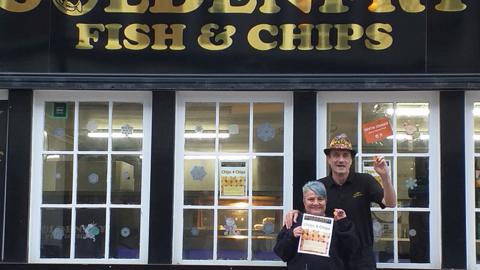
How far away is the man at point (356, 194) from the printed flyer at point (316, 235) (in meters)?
0.38

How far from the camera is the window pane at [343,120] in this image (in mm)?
5941

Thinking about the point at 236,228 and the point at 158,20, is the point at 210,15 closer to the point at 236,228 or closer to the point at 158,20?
the point at 158,20

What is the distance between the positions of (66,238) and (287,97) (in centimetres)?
252

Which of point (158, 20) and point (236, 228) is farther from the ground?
point (158, 20)

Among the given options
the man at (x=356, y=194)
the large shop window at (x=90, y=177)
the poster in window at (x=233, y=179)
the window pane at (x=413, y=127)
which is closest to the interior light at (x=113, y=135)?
the large shop window at (x=90, y=177)

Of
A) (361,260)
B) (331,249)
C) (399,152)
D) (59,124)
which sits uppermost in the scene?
(59,124)

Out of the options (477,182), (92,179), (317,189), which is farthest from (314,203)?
(92,179)

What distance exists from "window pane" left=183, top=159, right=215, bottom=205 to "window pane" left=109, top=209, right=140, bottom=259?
0.54 meters

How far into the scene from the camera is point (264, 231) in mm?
5965

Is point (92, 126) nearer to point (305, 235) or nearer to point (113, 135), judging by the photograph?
point (113, 135)

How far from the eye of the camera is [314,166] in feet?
19.1

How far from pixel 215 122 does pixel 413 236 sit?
217 cm

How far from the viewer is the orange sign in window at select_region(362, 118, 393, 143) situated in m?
5.91

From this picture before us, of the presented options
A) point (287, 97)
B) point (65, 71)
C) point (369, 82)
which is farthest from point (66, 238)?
point (369, 82)
